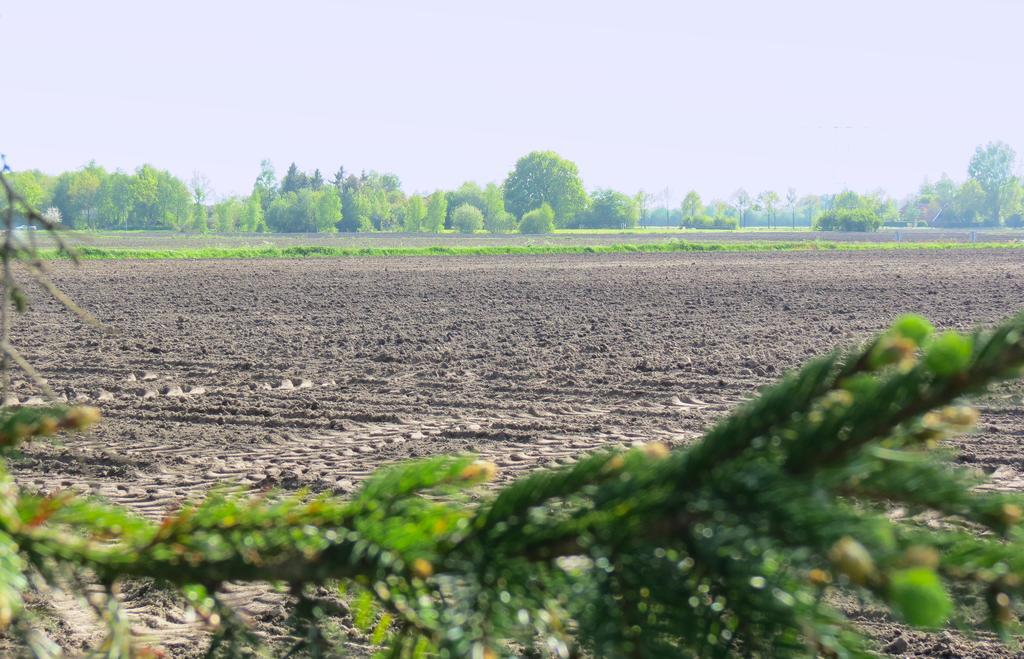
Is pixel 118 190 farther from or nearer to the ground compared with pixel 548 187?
nearer to the ground

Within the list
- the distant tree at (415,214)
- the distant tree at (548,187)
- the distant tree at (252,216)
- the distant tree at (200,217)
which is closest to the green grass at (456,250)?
the distant tree at (200,217)

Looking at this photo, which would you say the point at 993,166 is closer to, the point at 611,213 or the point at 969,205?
the point at 969,205

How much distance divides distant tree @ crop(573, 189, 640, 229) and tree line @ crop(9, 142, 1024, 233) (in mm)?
146

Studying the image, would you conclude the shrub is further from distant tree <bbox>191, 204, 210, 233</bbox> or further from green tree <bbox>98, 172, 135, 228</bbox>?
green tree <bbox>98, 172, 135, 228</bbox>

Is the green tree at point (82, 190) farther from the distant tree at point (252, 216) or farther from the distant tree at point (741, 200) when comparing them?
the distant tree at point (741, 200)

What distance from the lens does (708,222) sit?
478ft

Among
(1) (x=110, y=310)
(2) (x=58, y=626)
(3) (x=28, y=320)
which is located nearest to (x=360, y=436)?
(2) (x=58, y=626)

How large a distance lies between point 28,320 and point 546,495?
65.2 ft

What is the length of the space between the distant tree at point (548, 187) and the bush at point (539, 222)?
1976 cm

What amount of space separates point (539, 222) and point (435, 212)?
13.2 meters

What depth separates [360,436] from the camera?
9648 mm

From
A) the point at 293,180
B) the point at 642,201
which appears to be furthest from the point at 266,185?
the point at 642,201

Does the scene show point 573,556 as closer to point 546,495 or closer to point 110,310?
point 546,495

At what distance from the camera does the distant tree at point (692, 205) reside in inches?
6186
